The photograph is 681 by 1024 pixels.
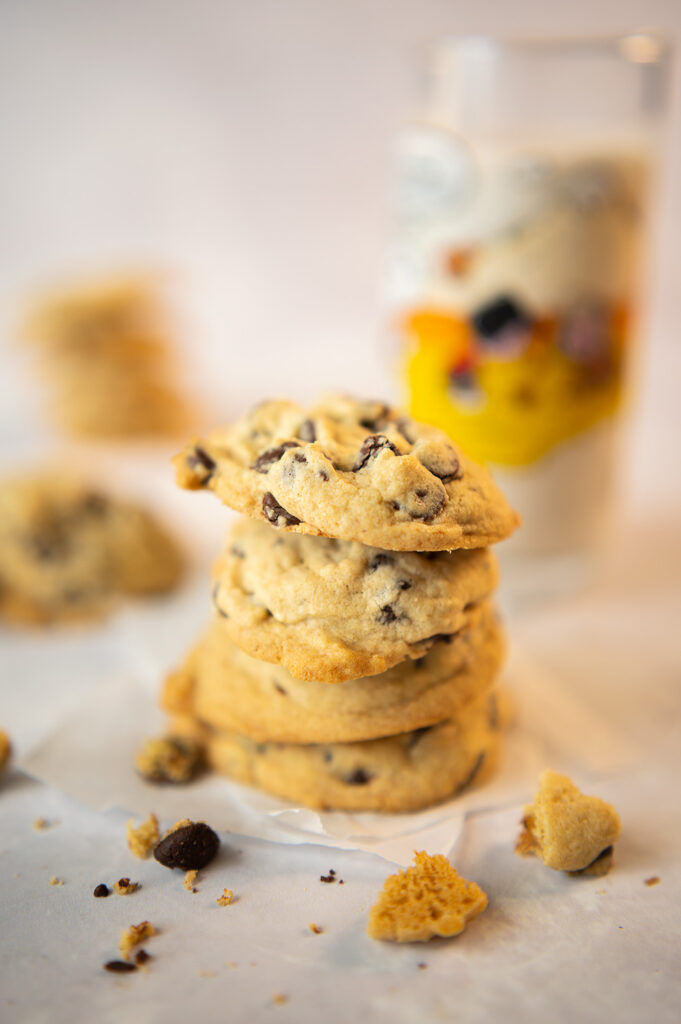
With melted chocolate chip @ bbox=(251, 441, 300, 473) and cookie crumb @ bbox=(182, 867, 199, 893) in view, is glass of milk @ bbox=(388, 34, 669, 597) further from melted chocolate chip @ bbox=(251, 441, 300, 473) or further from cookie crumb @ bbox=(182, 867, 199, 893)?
cookie crumb @ bbox=(182, 867, 199, 893)

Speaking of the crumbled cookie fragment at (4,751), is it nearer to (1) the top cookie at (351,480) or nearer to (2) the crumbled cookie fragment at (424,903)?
(1) the top cookie at (351,480)

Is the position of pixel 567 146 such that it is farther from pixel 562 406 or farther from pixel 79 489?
pixel 79 489

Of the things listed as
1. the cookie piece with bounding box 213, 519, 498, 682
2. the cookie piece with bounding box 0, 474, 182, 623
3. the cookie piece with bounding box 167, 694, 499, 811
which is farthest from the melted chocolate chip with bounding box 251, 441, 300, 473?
the cookie piece with bounding box 0, 474, 182, 623

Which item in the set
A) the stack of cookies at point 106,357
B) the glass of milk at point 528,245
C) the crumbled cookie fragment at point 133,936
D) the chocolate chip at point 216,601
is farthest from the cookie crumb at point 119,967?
the stack of cookies at point 106,357

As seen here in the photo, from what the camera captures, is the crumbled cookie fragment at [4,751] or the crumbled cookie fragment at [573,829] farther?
the crumbled cookie fragment at [4,751]

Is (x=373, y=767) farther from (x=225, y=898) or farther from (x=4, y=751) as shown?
(x=4, y=751)

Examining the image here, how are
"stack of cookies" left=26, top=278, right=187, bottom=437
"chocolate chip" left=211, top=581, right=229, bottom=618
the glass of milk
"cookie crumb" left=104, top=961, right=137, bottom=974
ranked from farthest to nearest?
"stack of cookies" left=26, top=278, right=187, bottom=437 < the glass of milk < "chocolate chip" left=211, top=581, right=229, bottom=618 < "cookie crumb" left=104, top=961, right=137, bottom=974

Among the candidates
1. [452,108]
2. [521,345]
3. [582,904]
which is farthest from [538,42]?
[582,904]
